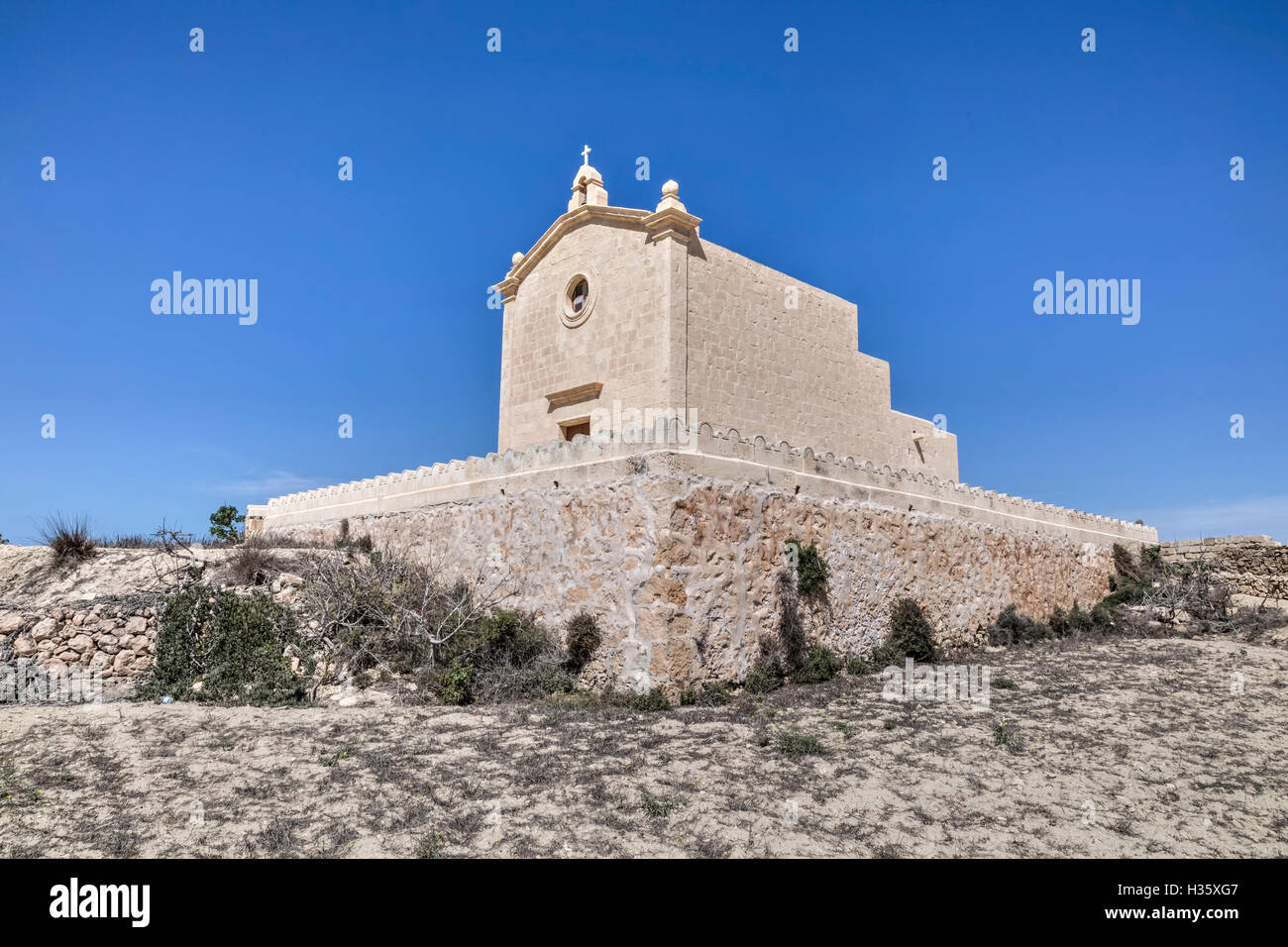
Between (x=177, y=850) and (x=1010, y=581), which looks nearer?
(x=177, y=850)

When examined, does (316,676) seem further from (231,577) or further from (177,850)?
(177,850)

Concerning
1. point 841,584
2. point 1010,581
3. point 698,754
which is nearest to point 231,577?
point 698,754

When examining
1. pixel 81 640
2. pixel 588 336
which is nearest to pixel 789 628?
pixel 588 336

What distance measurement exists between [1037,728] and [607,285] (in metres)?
9.67

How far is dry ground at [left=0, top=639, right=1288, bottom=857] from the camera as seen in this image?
4.91m

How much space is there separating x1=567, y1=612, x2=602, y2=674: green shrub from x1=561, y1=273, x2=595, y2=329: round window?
21.9 feet

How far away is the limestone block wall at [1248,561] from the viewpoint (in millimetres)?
19453

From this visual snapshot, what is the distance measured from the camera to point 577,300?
47.2ft

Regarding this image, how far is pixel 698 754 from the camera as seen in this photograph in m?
6.76

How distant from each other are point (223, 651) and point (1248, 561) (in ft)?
79.1

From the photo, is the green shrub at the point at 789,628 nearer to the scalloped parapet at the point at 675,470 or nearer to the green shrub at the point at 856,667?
the green shrub at the point at 856,667

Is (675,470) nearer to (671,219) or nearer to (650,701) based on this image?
(650,701)

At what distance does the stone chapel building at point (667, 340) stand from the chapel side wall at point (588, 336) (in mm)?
25

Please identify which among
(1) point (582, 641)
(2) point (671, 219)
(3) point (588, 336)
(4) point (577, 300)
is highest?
(2) point (671, 219)
